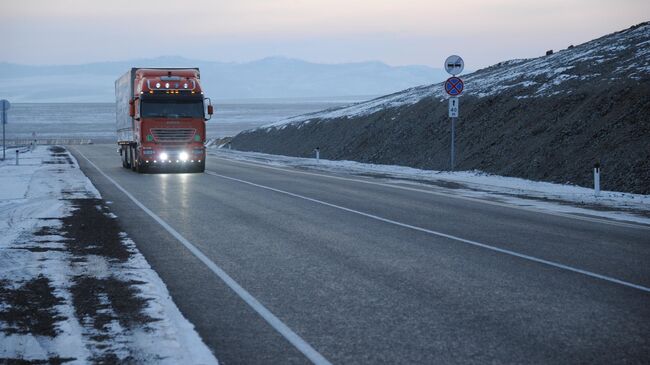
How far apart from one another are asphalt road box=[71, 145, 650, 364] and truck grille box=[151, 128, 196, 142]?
11.0 m

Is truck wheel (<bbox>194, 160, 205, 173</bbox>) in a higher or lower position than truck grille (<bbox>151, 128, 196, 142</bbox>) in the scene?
lower

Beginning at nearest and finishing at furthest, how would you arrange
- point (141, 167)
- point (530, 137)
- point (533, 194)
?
point (533, 194)
point (141, 167)
point (530, 137)

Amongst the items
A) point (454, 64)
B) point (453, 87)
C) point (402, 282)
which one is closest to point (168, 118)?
point (453, 87)

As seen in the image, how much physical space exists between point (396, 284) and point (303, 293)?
1045 mm

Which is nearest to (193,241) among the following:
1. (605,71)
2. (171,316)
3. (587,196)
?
(171,316)

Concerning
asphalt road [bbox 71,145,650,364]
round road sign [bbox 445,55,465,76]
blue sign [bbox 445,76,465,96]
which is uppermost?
round road sign [bbox 445,55,465,76]

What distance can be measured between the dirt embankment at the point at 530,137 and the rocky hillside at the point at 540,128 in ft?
0.15

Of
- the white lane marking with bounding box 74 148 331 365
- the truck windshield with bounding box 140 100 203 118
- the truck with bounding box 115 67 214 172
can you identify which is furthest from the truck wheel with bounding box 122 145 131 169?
the white lane marking with bounding box 74 148 331 365

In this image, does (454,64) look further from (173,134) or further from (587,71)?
(173,134)

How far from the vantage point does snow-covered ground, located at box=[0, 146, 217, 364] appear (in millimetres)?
5230

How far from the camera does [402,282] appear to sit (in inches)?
302

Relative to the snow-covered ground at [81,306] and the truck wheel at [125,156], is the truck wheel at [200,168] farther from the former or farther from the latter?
the snow-covered ground at [81,306]

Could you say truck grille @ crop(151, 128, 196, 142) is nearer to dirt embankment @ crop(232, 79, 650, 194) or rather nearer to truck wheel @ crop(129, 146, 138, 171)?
truck wheel @ crop(129, 146, 138, 171)

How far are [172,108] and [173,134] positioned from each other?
93 centimetres
